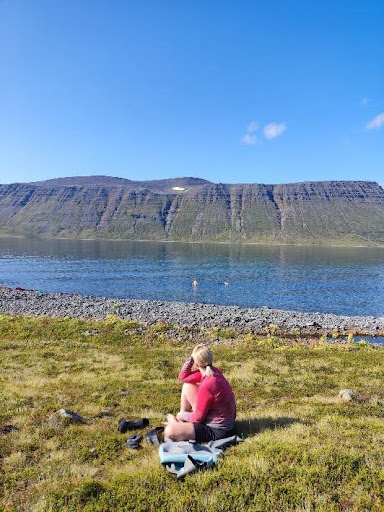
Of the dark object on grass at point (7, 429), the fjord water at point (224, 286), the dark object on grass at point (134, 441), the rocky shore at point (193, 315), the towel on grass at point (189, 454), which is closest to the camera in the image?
the towel on grass at point (189, 454)

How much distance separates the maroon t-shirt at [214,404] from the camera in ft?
31.1

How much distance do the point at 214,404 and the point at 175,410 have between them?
13.6ft

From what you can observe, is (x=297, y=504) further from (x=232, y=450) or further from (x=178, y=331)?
(x=178, y=331)

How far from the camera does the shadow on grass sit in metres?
10.5

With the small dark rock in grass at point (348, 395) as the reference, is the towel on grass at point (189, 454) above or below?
above

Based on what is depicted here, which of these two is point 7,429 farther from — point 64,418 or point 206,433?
point 206,433

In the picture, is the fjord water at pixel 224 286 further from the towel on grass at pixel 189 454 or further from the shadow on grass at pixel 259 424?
the towel on grass at pixel 189 454

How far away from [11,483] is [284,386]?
12.1 m

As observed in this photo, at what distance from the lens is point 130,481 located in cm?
777

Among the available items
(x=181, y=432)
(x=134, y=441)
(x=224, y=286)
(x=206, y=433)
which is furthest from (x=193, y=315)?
(x=181, y=432)

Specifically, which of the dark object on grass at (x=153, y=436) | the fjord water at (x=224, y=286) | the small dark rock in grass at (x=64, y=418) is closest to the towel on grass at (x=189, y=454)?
the dark object on grass at (x=153, y=436)

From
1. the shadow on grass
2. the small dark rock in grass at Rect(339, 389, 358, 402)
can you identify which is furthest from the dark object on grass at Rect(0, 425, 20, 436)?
the small dark rock in grass at Rect(339, 389, 358, 402)

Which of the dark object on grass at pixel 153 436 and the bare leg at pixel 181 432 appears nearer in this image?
the bare leg at pixel 181 432

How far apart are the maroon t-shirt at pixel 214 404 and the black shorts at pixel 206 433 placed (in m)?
0.09
